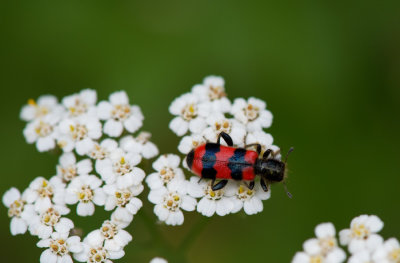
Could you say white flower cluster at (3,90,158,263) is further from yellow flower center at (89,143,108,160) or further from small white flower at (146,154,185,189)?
small white flower at (146,154,185,189)

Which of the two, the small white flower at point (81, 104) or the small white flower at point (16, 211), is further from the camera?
the small white flower at point (81, 104)

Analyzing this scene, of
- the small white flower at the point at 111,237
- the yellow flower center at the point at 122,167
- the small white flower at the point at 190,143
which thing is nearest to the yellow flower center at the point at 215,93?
the small white flower at the point at 190,143

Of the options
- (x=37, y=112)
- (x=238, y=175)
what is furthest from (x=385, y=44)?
(x=37, y=112)

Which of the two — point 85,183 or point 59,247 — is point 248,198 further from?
point 59,247

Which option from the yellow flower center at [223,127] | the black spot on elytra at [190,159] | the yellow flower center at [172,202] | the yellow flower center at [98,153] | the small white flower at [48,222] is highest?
the yellow flower center at [223,127]

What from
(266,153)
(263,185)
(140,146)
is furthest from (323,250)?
(140,146)

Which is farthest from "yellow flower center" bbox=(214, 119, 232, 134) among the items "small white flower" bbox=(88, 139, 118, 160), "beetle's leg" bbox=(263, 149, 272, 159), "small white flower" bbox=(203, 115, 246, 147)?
"small white flower" bbox=(88, 139, 118, 160)

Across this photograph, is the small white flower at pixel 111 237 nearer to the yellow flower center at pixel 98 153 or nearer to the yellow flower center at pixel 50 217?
the yellow flower center at pixel 50 217

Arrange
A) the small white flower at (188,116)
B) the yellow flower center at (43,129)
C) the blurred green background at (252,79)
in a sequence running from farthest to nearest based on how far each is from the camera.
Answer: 1. the blurred green background at (252,79)
2. the yellow flower center at (43,129)
3. the small white flower at (188,116)
